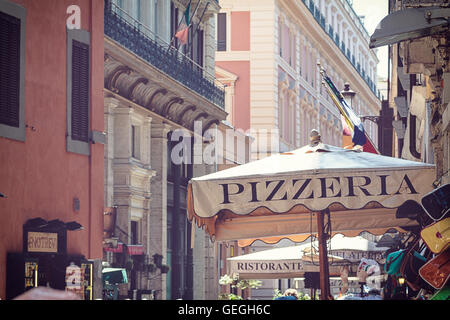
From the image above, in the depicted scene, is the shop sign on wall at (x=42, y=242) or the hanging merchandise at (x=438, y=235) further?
the shop sign on wall at (x=42, y=242)

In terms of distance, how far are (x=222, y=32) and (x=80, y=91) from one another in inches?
1110

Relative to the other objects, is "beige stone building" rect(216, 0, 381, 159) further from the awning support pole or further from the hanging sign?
the awning support pole

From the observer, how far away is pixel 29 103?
1523 centimetres

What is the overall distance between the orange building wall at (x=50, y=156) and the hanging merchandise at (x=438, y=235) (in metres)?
8.14

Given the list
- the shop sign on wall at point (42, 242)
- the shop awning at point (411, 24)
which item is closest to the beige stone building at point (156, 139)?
the shop sign on wall at point (42, 242)

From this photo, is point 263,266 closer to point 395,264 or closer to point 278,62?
point 395,264

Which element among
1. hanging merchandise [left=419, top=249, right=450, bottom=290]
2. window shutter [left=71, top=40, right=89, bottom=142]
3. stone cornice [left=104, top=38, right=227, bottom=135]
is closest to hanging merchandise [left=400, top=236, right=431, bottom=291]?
hanging merchandise [left=419, top=249, right=450, bottom=290]

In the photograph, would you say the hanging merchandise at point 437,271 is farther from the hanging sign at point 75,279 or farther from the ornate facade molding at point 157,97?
the ornate facade molding at point 157,97

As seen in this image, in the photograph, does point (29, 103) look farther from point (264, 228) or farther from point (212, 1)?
point (212, 1)

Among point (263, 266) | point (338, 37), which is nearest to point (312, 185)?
point (263, 266)

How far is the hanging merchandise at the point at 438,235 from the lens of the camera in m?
7.30

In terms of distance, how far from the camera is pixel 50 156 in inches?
632

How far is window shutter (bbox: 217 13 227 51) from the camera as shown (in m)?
44.9

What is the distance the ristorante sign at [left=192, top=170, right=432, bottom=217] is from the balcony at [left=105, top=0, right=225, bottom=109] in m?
15.3
